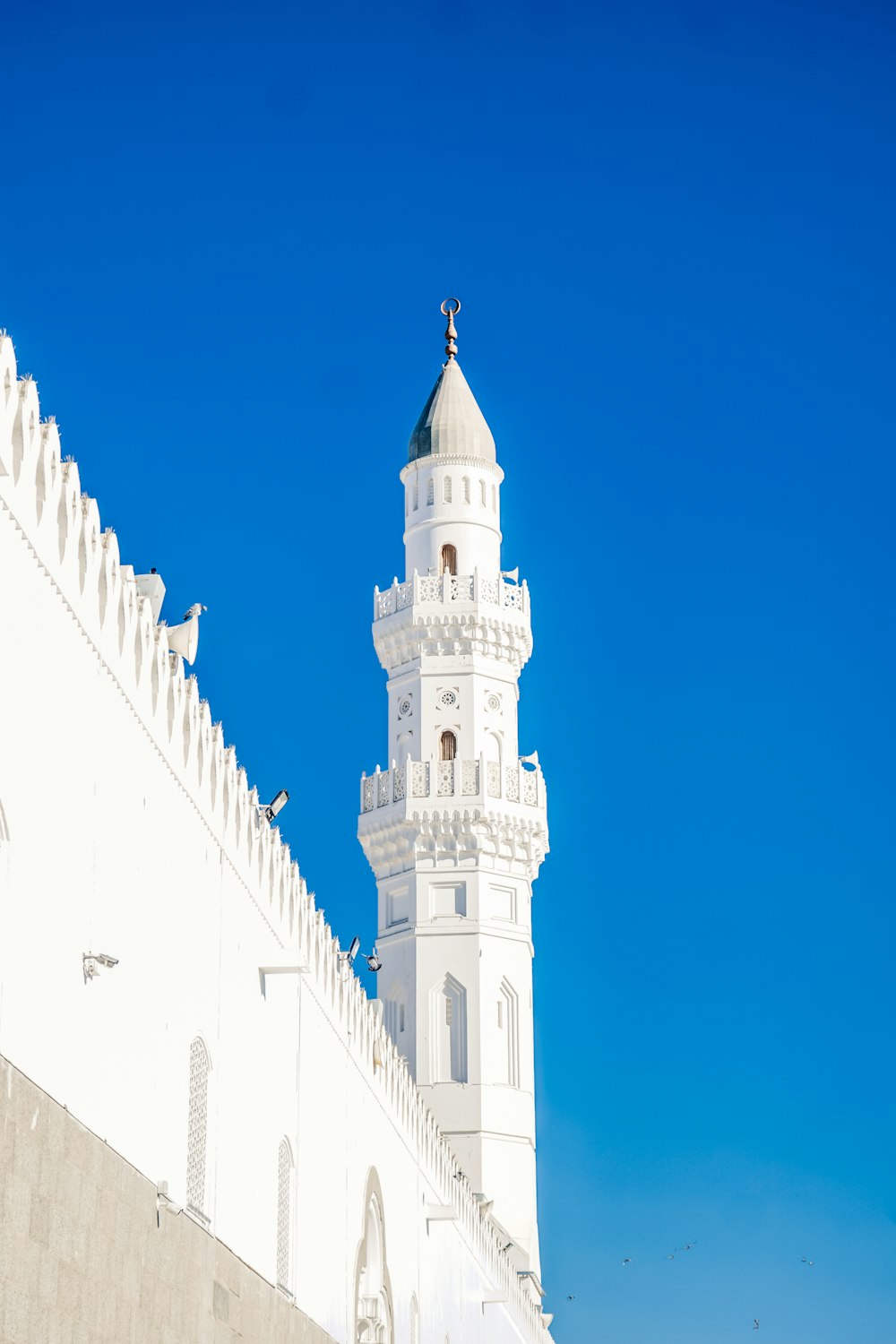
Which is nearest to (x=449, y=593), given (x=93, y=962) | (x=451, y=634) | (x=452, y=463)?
(x=451, y=634)

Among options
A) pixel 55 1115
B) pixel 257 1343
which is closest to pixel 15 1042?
pixel 55 1115

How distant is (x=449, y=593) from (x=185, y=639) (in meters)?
20.9

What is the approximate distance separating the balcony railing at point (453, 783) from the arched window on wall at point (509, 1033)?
3.48 metres

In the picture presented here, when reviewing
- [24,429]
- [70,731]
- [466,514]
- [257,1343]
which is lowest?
[257,1343]

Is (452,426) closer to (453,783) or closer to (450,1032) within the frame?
(453,783)

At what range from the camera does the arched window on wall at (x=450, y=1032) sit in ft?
116

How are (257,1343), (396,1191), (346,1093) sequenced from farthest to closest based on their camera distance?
1. (396,1191)
2. (346,1093)
3. (257,1343)

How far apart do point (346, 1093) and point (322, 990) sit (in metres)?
1.88

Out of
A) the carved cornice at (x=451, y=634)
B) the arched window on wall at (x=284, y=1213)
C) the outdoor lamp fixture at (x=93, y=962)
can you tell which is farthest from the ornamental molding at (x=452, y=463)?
the outdoor lamp fixture at (x=93, y=962)

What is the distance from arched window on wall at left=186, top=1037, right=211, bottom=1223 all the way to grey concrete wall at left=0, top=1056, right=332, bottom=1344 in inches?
13.2

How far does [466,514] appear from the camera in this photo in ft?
124

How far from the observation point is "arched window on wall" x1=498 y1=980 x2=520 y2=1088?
35.7m

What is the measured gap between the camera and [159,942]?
48.3 feet

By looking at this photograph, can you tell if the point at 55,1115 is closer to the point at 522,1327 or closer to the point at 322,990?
the point at 322,990
